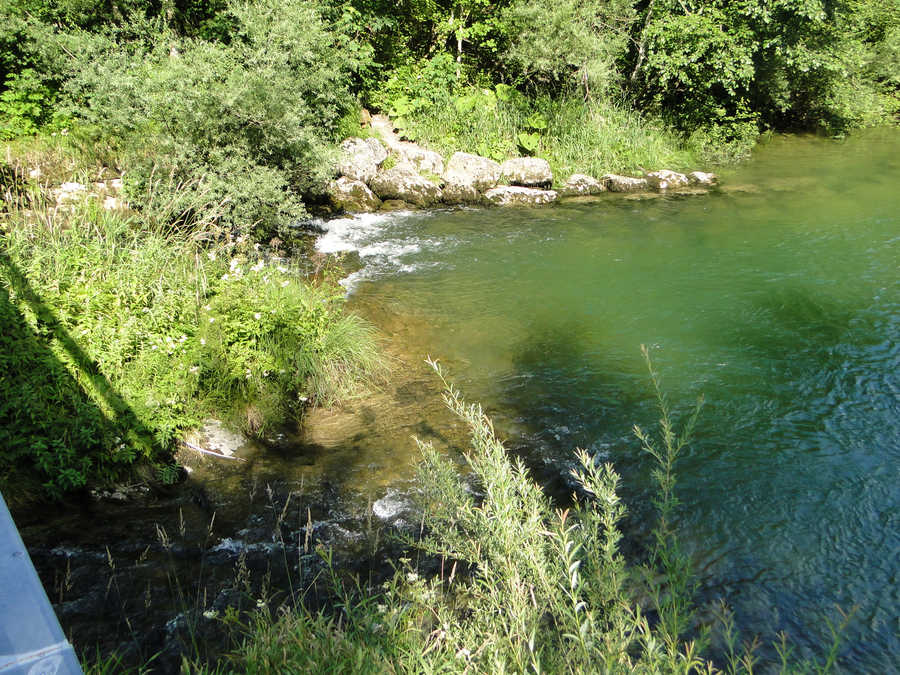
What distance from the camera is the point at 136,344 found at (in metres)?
5.38

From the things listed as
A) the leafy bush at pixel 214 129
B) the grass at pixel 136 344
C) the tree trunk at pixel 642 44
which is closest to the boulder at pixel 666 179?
the tree trunk at pixel 642 44

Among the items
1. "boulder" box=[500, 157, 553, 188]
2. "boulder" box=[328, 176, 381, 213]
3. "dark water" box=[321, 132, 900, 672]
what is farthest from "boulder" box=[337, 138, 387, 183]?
"boulder" box=[500, 157, 553, 188]

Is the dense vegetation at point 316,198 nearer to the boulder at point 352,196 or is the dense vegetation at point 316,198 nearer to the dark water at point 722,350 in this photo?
the dark water at point 722,350

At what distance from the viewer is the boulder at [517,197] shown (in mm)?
13539

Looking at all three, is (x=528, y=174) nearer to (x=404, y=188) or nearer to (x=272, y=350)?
(x=404, y=188)

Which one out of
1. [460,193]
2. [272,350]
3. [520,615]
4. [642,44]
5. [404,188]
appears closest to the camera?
[520,615]

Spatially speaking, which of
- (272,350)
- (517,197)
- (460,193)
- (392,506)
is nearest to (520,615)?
(392,506)

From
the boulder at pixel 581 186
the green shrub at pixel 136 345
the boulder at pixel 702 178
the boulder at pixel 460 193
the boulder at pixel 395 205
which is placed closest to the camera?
the green shrub at pixel 136 345

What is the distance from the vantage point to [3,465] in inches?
171

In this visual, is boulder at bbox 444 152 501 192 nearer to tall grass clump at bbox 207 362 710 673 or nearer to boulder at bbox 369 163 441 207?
boulder at bbox 369 163 441 207

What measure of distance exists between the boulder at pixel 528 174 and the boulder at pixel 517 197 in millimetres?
293

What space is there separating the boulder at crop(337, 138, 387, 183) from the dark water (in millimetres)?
1566

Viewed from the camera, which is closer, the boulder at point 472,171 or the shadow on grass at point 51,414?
the shadow on grass at point 51,414

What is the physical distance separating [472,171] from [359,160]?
2640mm
